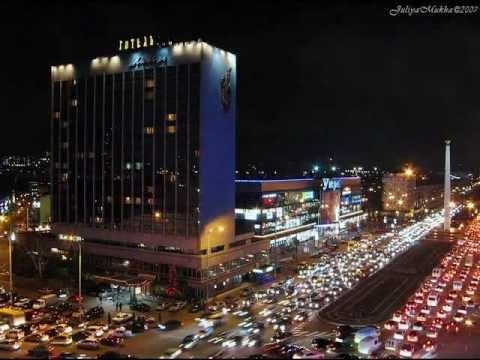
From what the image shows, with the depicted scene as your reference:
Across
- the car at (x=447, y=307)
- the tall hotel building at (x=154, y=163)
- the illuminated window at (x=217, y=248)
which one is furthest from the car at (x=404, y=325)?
the illuminated window at (x=217, y=248)

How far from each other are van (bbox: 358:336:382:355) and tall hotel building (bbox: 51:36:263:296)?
17.6 m

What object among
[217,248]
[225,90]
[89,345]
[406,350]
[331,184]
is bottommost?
[89,345]

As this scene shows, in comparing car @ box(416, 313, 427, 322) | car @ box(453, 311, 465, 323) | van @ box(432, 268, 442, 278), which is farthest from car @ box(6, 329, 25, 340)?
van @ box(432, 268, 442, 278)

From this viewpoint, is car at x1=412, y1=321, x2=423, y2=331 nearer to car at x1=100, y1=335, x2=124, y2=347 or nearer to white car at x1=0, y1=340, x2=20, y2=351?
car at x1=100, y1=335, x2=124, y2=347

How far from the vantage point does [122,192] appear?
168 feet

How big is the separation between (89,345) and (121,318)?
6.02 meters

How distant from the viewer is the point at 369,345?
29781 mm

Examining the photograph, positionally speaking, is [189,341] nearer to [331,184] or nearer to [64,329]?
[64,329]

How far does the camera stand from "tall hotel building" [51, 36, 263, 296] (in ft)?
151

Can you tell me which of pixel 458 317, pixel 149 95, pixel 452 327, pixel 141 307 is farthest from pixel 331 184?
pixel 141 307

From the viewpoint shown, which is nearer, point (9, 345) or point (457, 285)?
point (9, 345)

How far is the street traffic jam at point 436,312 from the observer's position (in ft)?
102

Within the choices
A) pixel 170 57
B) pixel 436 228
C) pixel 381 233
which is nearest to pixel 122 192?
pixel 170 57

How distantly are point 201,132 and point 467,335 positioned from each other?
2753 cm
